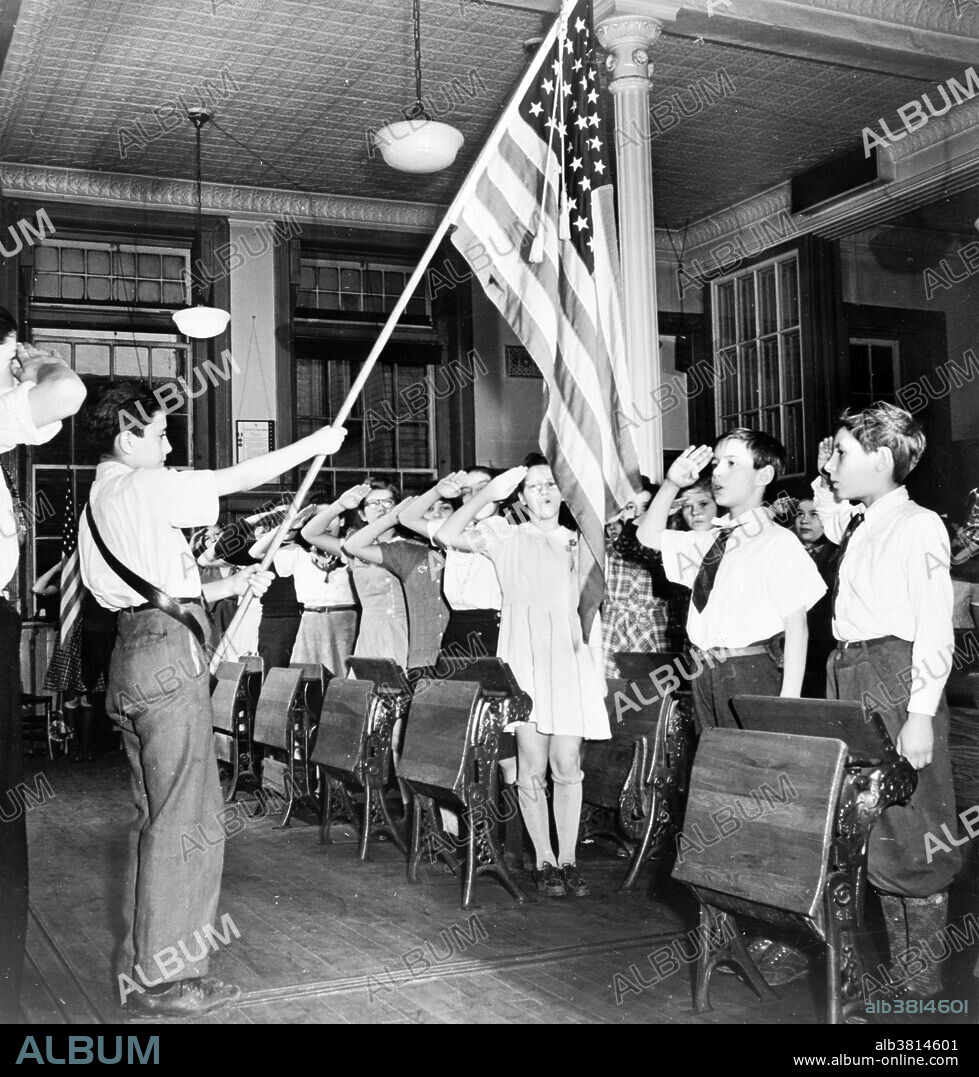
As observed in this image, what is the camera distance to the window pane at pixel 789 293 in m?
11.1

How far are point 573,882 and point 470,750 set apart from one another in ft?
2.42

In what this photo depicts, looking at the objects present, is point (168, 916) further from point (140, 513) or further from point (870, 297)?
point (870, 297)

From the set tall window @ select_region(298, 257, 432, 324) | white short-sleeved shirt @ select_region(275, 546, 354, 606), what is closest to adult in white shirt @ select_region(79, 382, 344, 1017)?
white short-sleeved shirt @ select_region(275, 546, 354, 606)

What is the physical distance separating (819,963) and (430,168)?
5452 mm

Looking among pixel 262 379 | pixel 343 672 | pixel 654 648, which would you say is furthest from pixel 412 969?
pixel 262 379

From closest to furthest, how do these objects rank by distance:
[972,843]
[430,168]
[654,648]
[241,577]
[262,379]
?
[241,577] < [972,843] < [654,648] < [430,168] < [262,379]

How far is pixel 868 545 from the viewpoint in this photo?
3.27m

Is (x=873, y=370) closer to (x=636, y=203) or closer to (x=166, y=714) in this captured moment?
(x=636, y=203)

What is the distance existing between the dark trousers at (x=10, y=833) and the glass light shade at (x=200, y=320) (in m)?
6.47

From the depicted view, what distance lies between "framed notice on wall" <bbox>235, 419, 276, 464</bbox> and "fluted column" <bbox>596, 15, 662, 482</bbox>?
4696 mm

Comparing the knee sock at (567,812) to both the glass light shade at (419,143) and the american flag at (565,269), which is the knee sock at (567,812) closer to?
the american flag at (565,269)

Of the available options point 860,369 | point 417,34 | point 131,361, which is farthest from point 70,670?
point 860,369

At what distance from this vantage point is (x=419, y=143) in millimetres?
6957

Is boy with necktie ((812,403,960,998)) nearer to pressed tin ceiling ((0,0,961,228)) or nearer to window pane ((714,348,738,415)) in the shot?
pressed tin ceiling ((0,0,961,228))
